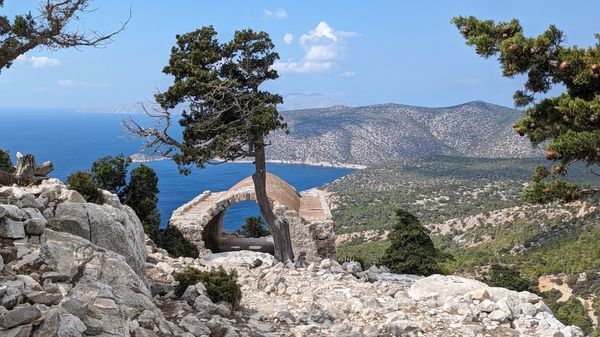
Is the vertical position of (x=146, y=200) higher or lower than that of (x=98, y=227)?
lower

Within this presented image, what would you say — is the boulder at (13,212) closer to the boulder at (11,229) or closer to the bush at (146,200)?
the boulder at (11,229)

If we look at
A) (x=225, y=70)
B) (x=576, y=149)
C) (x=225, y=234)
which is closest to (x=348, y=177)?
(x=225, y=234)

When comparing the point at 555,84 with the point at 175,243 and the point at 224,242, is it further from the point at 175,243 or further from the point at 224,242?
the point at 224,242

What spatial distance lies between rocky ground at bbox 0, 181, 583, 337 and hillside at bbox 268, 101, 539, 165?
410 ft

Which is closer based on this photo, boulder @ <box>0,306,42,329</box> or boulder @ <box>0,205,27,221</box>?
boulder @ <box>0,306,42,329</box>

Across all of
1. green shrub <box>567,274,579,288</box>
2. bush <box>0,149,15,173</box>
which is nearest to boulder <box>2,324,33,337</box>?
bush <box>0,149,15,173</box>

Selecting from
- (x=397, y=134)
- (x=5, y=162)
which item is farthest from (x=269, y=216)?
(x=397, y=134)

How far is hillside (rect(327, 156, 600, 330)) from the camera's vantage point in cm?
4662

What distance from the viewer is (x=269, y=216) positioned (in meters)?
18.8

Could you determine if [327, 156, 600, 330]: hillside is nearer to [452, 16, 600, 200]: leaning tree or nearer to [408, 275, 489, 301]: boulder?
[408, 275, 489, 301]: boulder

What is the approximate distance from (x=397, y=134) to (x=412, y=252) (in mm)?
131052

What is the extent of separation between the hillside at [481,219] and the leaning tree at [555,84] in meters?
23.9

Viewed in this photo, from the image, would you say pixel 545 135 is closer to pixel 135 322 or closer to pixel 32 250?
pixel 135 322

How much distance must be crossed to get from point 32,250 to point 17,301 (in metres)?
2.19
